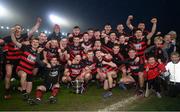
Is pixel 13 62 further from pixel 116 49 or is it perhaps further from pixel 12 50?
pixel 116 49

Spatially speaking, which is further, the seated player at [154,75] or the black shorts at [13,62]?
the black shorts at [13,62]

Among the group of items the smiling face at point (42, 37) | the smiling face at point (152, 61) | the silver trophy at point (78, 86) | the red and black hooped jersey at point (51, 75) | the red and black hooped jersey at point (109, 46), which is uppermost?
the smiling face at point (42, 37)

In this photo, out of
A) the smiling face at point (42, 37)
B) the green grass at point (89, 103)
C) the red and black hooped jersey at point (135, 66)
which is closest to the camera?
the green grass at point (89, 103)

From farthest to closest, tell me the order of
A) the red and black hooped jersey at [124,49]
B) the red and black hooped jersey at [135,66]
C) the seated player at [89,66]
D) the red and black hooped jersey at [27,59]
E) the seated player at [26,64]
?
the red and black hooped jersey at [124,49], the seated player at [89,66], the red and black hooped jersey at [135,66], the red and black hooped jersey at [27,59], the seated player at [26,64]

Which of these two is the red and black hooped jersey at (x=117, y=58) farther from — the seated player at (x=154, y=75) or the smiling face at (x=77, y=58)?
the seated player at (x=154, y=75)

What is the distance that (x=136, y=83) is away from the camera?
9.28 m

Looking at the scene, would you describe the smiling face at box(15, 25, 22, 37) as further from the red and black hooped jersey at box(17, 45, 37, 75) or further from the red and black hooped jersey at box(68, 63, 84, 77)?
the red and black hooped jersey at box(68, 63, 84, 77)

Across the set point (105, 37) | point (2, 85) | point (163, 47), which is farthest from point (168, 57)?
point (2, 85)

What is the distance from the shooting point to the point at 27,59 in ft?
27.0

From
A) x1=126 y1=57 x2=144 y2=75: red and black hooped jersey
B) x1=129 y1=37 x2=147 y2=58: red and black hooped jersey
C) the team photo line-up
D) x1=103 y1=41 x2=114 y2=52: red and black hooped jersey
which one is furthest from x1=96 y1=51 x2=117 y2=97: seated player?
x1=129 y1=37 x2=147 y2=58: red and black hooped jersey

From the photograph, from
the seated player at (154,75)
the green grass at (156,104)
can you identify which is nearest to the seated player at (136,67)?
the seated player at (154,75)

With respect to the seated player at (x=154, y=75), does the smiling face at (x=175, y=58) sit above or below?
above

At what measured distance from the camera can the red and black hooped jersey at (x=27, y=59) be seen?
8117 mm

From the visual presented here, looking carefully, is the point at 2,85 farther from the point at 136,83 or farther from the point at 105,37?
the point at 136,83
